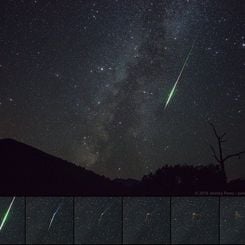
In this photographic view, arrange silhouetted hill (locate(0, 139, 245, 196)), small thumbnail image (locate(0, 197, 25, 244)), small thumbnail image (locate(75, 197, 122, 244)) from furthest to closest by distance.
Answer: silhouetted hill (locate(0, 139, 245, 196)) → small thumbnail image (locate(75, 197, 122, 244)) → small thumbnail image (locate(0, 197, 25, 244))

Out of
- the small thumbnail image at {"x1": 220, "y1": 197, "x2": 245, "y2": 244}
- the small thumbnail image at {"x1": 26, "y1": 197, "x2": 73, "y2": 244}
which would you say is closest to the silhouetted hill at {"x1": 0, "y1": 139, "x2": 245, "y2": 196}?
the small thumbnail image at {"x1": 26, "y1": 197, "x2": 73, "y2": 244}

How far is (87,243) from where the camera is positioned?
19.9ft

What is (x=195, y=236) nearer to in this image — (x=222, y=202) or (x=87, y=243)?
(x=222, y=202)

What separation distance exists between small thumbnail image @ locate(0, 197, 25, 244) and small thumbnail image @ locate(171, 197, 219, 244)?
199cm

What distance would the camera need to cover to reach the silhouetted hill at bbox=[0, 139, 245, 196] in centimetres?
612

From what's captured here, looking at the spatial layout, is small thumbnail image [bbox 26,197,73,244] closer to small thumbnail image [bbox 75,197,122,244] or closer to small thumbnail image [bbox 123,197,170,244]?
small thumbnail image [bbox 75,197,122,244]

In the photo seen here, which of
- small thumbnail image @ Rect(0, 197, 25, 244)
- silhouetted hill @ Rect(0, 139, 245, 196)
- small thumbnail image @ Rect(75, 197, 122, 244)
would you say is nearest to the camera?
small thumbnail image @ Rect(0, 197, 25, 244)

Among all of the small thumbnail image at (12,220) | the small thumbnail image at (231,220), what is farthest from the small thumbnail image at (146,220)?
the small thumbnail image at (12,220)

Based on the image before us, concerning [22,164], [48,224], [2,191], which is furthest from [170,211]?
[22,164]

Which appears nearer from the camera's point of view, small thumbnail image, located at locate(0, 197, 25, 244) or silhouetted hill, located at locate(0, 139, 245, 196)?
small thumbnail image, located at locate(0, 197, 25, 244)

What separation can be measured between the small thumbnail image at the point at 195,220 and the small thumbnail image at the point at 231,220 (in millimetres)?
83

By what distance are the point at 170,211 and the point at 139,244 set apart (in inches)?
23.7

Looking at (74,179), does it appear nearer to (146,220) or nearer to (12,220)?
(12,220)

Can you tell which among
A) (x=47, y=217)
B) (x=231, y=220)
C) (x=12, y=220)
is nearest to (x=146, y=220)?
(x=231, y=220)
